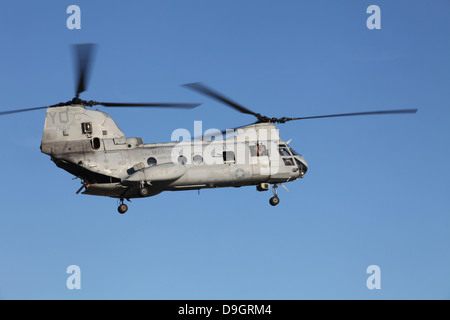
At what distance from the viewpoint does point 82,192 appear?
49.8 meters

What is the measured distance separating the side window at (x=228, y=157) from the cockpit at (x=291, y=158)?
3677 millimetres

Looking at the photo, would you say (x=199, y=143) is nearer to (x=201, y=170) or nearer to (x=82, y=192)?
(x=201, y=170)

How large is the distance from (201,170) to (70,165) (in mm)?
8040

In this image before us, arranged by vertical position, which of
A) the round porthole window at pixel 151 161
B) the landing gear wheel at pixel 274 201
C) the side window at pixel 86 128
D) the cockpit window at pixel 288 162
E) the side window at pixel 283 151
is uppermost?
the side window at pixel 86 128

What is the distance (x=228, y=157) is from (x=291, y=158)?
475 cm

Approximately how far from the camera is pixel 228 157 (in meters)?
52.3

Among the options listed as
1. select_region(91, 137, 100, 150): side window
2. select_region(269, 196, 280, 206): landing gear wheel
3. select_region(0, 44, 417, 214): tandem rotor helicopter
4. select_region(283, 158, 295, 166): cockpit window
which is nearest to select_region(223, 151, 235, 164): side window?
select_region(0, 44, 417, 214): tandem rotor helicopter

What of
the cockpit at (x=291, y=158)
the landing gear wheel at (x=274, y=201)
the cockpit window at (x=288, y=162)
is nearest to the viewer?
the cockpit window at (x=288, y=162)

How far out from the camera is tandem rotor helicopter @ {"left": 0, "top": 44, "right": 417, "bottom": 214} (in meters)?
49.0

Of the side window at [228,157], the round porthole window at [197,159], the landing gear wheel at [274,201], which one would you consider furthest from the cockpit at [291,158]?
the round porthole window at [197,159]

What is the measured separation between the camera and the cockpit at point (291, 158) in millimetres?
54312

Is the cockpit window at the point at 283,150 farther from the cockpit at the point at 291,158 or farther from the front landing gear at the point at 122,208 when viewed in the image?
the front landing gear at the point at 122,208
